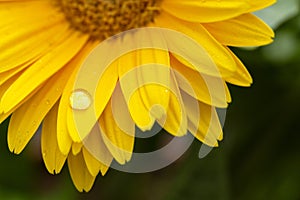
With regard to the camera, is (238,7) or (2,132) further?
(2,132)

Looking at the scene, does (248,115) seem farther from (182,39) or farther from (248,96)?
(182,39)

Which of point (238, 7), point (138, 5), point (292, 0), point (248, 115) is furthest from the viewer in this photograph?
point (248, 115)

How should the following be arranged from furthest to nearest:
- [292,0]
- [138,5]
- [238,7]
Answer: [292,0], [138,5], [238,7]

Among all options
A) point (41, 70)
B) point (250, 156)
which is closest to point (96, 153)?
point (41, 70)

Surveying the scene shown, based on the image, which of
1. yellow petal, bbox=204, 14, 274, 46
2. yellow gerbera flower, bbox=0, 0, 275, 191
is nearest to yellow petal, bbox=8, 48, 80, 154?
yellow gerbera flower, bbox=0, 0, 275, 191

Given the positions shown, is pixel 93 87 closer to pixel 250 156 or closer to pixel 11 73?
pixel 11 73

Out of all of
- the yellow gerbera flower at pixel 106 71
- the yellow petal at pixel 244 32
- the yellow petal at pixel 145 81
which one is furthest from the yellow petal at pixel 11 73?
the yellow petal at pixel 244 32

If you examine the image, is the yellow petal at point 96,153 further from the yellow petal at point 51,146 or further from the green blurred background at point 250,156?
the green blurred background at point 250,156

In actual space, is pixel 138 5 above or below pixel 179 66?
above

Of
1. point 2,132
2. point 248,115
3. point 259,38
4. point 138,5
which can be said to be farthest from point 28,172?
point 259,38

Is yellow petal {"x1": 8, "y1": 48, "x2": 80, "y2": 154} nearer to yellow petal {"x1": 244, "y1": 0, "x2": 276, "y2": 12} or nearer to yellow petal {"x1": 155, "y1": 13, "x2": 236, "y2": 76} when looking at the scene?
yellow petal {"x1": 155, "y1": 13, "x2": 236, "y2": 76}
